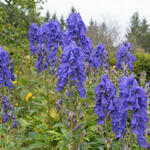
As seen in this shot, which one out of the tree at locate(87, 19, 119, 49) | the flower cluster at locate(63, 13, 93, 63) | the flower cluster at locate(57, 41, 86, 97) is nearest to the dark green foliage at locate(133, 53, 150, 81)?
the tree at locate(87, 19, 119, 49)

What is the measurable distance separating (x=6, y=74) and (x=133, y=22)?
52.0m

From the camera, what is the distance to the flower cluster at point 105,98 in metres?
2.08

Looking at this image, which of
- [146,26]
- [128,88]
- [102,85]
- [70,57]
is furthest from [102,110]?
[146,26]

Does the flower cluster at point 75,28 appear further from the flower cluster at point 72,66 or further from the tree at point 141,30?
the tree at point 141,30

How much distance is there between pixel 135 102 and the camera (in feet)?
5.71

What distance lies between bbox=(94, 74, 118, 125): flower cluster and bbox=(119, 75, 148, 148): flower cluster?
0.88ft

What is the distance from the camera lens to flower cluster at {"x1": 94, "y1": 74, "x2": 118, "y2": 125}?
6.83 ft

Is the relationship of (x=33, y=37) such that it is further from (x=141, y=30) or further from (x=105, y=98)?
(x=141, y=30)

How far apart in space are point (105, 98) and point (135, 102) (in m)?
0.44

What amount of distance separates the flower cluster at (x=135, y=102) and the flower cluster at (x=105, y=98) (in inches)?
10.5

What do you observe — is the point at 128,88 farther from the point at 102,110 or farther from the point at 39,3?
the point at 39,3

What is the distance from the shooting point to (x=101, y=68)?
4.66m

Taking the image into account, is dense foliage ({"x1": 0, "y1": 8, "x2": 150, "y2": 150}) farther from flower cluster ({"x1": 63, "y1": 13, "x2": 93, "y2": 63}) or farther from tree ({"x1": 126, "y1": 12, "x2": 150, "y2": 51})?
tree ({"x1": 126, "y1": 12, "x2": 150, "y2": 51})

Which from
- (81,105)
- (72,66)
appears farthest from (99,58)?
(72,66)
